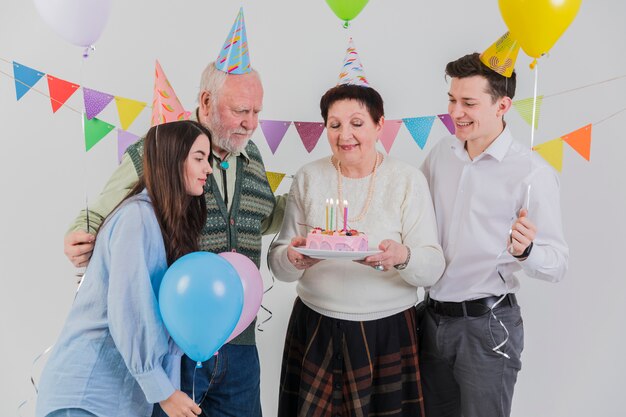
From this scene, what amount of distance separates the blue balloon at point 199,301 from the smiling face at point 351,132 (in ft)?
2.27

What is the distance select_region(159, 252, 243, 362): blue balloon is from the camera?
1720 millimetres

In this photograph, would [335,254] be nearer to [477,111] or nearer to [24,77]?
[477,111]

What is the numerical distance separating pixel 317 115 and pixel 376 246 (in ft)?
4.17

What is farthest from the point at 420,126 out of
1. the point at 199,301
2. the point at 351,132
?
the point at 199,301

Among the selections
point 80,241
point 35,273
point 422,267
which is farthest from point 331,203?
point 35,273

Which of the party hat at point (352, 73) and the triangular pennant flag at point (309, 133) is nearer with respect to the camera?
the party hat at point (352, 73)

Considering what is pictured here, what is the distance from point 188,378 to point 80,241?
555 millimetres

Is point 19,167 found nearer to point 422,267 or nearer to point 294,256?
point 294,256

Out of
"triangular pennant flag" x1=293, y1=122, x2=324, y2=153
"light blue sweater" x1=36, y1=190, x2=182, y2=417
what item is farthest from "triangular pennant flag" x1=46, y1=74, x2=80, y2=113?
"light blue sweater" x1=36, y1=190, x2=182, y2=417

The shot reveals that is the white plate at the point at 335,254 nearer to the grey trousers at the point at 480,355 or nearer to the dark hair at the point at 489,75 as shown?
the grey trousers at the point at 480,355

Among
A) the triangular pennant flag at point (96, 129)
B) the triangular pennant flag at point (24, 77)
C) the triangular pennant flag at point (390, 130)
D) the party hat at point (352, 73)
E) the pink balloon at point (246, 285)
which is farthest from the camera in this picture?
the triangular pennant flag at point (390, 130)

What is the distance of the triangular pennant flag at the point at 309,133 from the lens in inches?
117

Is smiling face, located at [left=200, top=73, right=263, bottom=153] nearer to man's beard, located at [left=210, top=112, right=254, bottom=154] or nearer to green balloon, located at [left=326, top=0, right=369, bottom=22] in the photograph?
man's beard, located at [left=210, top=112, right=254, bottom=154]

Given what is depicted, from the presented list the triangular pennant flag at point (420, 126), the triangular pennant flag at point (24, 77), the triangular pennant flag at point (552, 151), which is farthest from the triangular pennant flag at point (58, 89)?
the triangular pennant flag at point (552, 151)
